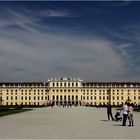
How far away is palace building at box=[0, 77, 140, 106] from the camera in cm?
15175

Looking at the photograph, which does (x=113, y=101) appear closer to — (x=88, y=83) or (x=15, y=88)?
(x=88, y=83)

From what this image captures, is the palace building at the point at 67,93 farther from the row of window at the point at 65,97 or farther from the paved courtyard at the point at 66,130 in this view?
the paved courtyard at the point at 66,130

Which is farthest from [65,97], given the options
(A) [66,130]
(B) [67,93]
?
(A) [66,130]

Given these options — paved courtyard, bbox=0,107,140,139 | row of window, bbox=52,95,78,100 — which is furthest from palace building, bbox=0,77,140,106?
paved courtyard, bbox=0,107,140,139

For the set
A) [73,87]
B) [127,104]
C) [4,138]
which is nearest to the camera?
[4,138]

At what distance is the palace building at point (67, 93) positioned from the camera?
498 feet

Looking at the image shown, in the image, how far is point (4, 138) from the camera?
14.9 m

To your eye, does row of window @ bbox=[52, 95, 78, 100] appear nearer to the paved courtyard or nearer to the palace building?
the palace building

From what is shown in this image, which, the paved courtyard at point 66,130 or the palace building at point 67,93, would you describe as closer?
the paved courtyard at point 66,130

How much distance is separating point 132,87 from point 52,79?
2948 centimetres

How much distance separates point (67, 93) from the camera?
152 metres

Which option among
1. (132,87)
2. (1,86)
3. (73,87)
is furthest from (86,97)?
(1,86)

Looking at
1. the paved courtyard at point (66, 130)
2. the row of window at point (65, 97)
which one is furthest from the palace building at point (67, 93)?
the paved courtyard at point (66, 130)

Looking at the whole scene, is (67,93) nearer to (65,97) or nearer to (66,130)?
(65,97)
